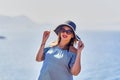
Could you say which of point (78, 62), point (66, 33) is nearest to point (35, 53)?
point (66, 33)

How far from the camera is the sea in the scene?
5.55 metres

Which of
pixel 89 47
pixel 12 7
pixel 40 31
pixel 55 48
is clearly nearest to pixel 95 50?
pixel 89 47

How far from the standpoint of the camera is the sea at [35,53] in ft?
18.2

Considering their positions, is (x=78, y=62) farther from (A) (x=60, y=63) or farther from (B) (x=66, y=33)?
(B) (x=66, y=33)

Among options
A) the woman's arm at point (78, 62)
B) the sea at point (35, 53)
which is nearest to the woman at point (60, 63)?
the woman's arm at point (78, 62)

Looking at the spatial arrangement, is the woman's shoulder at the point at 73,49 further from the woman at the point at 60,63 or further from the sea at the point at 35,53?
the sea at the point at 35,53

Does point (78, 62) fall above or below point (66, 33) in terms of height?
below

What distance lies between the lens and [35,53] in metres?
5.80

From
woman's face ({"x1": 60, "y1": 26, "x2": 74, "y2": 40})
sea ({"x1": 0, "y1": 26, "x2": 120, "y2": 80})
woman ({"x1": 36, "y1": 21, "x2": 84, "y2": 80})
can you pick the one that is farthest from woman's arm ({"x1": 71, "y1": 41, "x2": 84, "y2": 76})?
sea ({"x1": 0, "y1": 26, "x2": 120, "y2": 80})

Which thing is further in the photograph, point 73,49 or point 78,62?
point 73,49

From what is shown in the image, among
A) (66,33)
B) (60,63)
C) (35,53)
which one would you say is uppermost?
(66,33)

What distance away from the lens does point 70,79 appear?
2.11 meters

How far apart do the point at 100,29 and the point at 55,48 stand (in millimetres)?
3848

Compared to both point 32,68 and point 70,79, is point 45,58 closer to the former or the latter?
point 70,79
